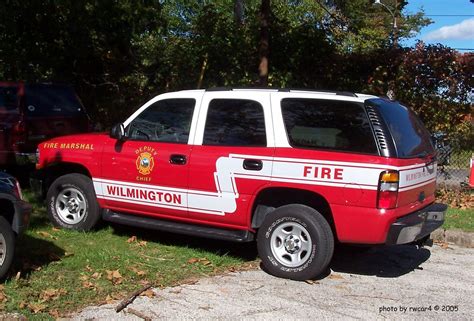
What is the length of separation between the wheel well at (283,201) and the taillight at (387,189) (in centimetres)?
57

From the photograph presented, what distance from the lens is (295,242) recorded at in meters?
5.78

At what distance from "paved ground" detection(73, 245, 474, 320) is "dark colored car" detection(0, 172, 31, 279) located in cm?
95

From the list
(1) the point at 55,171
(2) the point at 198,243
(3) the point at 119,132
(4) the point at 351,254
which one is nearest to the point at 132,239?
(2) the point at 198,243

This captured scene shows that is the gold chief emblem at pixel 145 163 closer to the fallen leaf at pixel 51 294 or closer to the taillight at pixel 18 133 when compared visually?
the fallen leaf at pixel 51 294

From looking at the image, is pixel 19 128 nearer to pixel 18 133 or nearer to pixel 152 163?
pixel 18 133

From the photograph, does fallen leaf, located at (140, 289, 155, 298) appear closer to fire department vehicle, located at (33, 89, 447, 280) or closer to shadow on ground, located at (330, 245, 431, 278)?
fire department vehicle, located at (33, 89, 447, 280)

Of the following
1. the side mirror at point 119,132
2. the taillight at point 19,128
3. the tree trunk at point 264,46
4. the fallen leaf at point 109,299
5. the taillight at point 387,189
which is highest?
the tree trunk at point 264,46

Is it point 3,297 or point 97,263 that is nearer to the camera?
point 3,297

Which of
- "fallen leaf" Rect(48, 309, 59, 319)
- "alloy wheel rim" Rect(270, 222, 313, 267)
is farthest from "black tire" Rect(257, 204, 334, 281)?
"fallen leaf" Rect(48, 309, 59, 319)

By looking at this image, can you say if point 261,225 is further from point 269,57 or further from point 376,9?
point 376,9

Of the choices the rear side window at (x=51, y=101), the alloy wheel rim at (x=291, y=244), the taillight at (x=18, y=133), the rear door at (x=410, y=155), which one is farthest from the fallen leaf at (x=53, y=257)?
the rear side window at (x=51, y=101)

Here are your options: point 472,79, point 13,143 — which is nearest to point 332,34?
point 472,79

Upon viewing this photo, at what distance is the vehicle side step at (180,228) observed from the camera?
611 cm

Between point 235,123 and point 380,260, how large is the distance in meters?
2.35
